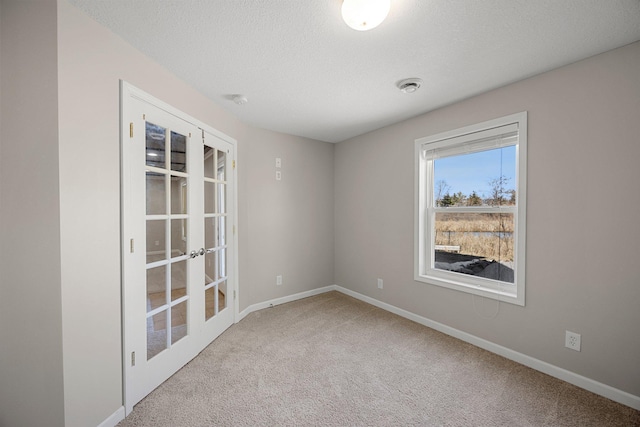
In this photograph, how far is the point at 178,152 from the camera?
2254mm

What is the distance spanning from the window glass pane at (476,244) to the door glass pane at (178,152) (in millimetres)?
2684

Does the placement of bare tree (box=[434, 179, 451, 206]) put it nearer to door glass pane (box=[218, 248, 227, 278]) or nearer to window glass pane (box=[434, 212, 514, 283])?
window glass pane (box=[434, 212, 514, 283])

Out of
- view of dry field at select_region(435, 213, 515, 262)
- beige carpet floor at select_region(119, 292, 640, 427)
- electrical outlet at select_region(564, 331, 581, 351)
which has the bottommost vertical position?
beige carpet floor at select_region(119, 292, 640, 427)

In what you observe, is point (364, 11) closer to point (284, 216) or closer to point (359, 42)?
point (359, 42)

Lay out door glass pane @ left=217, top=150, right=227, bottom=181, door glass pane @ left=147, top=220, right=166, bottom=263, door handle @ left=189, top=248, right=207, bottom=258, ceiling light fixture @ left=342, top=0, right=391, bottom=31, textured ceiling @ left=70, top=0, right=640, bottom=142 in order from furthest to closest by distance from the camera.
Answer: door glass pane @ left=217, top=150, right=227, bottom=181 < door handle @ left=189, top=248, right=207, bottom=258 < door glass pane @ left=147, top=220, right=166, bottom=263 < textured ceiling @ left=70, top=0, right=640, bottom=142 < ceiling light fixture @ left=342, top=0, right=391, bottom=31

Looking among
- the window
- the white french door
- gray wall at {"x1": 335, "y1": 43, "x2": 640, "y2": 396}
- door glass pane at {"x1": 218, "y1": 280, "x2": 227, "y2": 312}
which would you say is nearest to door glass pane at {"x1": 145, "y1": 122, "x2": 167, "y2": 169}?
the white french door

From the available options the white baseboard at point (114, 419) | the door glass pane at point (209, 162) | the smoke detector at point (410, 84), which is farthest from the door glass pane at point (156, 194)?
the smoke detector at point (410, 84)

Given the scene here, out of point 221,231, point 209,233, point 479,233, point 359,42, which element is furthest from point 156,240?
point 479,233

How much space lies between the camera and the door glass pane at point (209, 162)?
8.61ft

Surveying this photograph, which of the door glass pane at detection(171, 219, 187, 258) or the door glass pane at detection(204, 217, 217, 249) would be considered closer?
the door glass pane at detection(171, 219, 187, 258)

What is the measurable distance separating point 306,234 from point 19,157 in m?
3.08

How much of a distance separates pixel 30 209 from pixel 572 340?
140 inches

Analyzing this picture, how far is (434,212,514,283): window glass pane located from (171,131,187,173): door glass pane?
2684mm

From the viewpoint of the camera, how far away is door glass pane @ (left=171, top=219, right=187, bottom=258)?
7.16 feet
